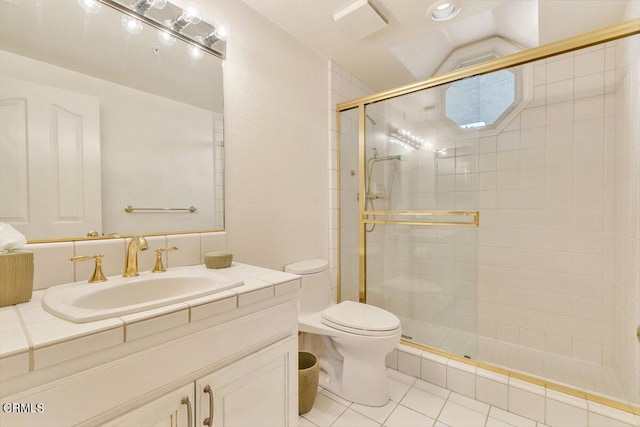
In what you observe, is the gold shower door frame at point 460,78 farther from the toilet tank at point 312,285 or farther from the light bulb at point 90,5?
the light bulb at point 90,5

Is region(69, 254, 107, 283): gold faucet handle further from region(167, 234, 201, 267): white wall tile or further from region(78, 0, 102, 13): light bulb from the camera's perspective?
region(78, 0, 102, 13): light bulb

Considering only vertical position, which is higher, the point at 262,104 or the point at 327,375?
the point at 262,104

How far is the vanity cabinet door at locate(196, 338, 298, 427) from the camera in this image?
760 mm

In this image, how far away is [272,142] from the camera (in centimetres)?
170

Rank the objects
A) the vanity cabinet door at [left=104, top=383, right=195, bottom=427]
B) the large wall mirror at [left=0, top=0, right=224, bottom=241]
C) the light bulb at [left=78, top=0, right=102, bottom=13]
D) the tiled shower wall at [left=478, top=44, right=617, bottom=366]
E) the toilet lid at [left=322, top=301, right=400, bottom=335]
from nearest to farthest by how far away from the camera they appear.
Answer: the vanity cabinet door at [left=104, top=383, right=195, bottom=427] → the large wall mirror at [left=0, top=0, right=224, bottom=241] → the light bulb at [left=78, top=0, right=102, bottom=13] → the toilet lid at [left=322, top=301, right=400, bottom=335] → the tiled shower wall at [left=478, top=44, right=617, bottom=366]

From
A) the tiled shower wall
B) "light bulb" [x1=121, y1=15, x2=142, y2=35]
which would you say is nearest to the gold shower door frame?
the tiled shower wall

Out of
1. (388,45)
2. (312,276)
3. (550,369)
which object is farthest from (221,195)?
(550,369)

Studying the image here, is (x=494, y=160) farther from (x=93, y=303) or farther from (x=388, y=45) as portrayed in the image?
(x=93, y=303)

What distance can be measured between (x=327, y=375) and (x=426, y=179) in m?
1.46

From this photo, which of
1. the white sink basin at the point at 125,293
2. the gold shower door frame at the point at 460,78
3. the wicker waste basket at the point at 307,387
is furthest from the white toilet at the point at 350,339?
the white sink basin at the point at 125,293

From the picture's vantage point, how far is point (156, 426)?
666 millimetres

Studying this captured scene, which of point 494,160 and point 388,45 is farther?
point 494,160

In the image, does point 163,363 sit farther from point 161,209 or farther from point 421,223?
point 421,223

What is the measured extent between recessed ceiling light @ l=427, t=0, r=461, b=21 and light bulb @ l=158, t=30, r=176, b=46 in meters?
1.38
